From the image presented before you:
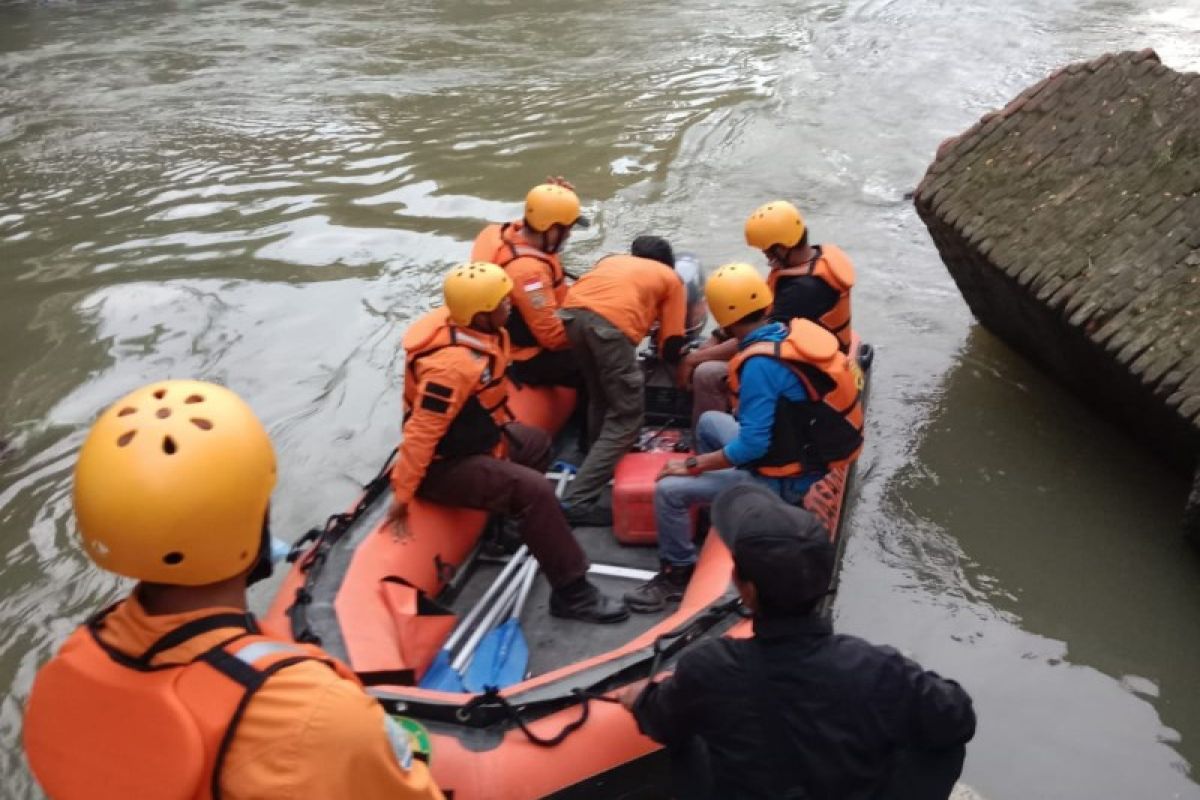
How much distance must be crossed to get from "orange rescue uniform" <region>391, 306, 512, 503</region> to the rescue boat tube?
0.28 m

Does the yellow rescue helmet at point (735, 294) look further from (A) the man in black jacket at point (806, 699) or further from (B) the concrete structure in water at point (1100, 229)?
(A) the man in black jacket at point (806, 699)

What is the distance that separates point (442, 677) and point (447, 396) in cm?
98

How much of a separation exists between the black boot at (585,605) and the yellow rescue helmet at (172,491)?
2197mm

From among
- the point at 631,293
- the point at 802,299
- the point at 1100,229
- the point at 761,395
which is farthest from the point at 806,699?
the point at 1100,229

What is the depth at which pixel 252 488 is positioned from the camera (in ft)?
5.99

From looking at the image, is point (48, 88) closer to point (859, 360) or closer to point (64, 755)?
point (859, 360)

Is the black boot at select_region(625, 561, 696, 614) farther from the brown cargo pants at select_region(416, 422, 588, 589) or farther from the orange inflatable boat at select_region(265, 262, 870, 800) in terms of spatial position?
the brown cargo pants at select_region(416, 422, 588, 589)

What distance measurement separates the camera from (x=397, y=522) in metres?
3.89

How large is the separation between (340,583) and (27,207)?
8.26 m

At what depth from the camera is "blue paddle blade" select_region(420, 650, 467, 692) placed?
3594mm

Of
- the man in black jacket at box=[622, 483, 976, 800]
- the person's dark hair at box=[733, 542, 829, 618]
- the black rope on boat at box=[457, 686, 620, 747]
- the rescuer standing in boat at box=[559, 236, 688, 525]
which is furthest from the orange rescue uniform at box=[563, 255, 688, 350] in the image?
the person's dark hair at box=[733, 542, 829, 618]

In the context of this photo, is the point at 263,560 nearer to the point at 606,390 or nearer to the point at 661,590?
the point at 661,590

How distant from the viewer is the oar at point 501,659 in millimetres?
3656

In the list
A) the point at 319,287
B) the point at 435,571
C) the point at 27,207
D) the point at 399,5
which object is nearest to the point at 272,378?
the point at 319,287
